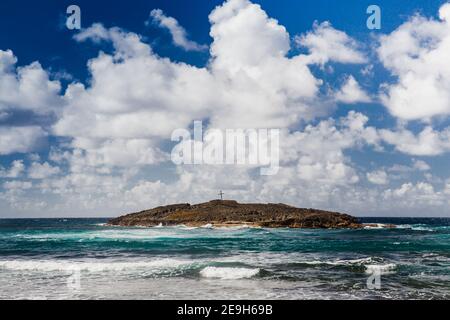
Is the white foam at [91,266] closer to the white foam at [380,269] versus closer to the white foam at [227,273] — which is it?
the white foam at [227,273]

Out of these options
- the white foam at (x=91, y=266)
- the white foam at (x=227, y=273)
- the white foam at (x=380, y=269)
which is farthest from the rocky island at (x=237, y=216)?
the white foam at (x=227, y=273)

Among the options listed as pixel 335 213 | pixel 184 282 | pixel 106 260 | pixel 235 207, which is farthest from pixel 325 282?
pixel 235 207

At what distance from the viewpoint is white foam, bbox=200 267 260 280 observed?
72.6 feet

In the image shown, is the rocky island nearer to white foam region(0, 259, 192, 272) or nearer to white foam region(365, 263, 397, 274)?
white foam region(0, 259, 192, 272)

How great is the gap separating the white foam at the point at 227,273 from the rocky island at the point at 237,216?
66.3m

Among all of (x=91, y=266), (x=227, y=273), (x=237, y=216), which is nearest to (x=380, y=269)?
(x=227, y=273)

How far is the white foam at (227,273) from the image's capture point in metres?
22.1

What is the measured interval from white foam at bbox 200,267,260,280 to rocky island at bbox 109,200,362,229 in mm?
66323

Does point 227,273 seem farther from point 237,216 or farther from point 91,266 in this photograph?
point 237,216

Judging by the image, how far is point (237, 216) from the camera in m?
98.6

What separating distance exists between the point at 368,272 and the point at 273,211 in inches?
3203

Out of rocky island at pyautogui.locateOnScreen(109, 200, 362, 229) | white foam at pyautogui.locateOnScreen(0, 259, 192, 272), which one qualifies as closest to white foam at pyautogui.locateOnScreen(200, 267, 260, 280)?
white foam at pyautogui.locateOnScreen(0, 259, 192, 272)
